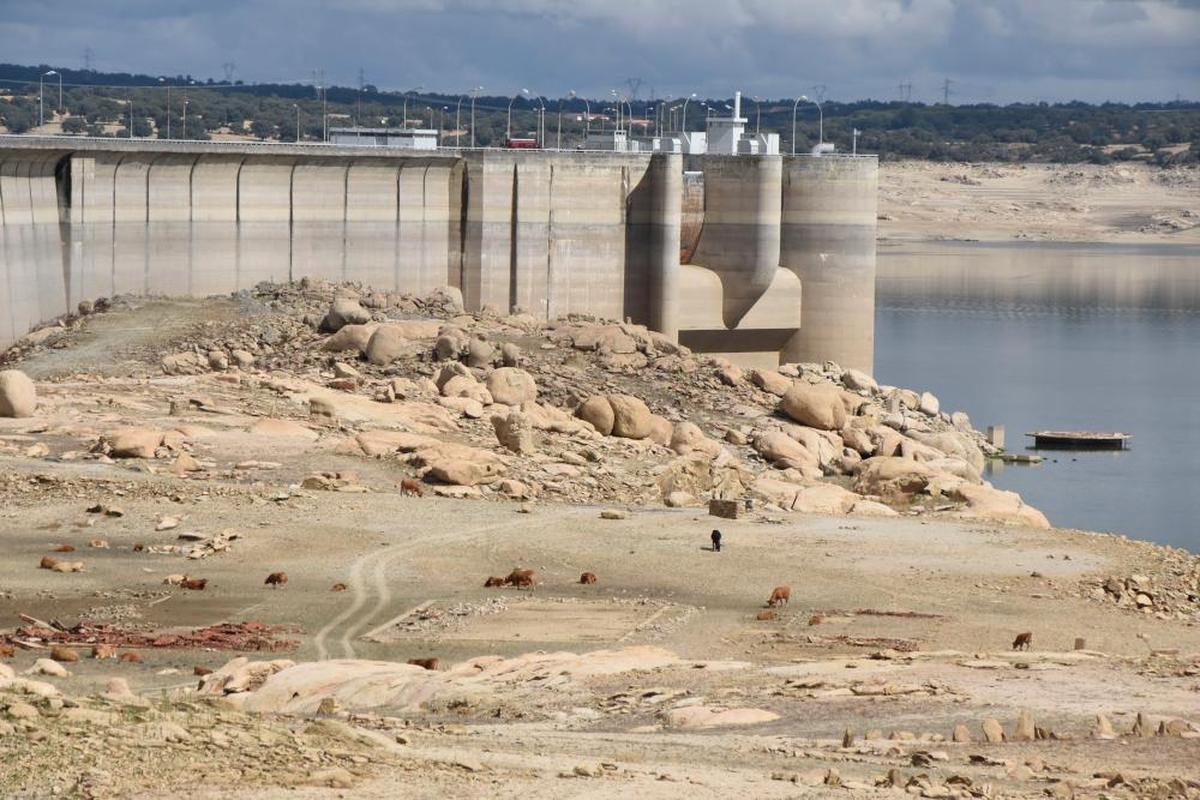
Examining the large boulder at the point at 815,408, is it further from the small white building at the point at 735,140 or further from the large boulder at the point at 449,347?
the small white building at the point at 735,140

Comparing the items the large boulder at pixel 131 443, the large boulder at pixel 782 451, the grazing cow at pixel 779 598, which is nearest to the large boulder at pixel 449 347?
the large boulder at pixel 782 451

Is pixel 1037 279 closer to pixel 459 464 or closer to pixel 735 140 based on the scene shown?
pixel 735 140

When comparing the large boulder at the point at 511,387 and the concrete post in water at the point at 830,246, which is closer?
the large boulder at the point at 511,387

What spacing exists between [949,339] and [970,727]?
8385cm

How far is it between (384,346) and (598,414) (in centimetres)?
666

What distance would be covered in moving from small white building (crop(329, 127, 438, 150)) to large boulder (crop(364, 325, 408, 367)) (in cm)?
1780

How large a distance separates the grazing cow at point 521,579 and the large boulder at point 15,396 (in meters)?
14.6

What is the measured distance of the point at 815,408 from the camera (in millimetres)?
55594

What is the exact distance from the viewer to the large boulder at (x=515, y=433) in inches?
1726

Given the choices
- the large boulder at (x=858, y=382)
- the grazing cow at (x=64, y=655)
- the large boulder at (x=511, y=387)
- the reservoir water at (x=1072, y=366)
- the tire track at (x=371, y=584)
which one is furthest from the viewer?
the large boulder at (x=858, y=382)

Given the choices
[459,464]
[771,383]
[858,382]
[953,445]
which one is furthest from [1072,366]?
[459,464]

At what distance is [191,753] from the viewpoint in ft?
Result: 58.6

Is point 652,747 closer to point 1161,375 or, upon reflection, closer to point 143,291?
point 143,291

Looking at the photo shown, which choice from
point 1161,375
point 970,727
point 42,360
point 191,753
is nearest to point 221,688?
point 191,753
